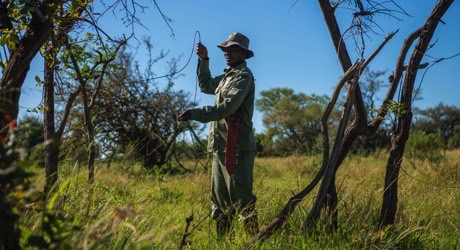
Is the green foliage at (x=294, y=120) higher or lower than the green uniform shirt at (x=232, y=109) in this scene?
higher

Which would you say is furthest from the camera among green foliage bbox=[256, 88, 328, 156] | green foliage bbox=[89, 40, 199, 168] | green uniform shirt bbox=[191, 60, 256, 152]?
green foliage bbox=[256, 88, 328, 156]

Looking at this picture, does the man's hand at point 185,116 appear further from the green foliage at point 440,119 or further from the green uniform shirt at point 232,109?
the green foliage at point 440,119

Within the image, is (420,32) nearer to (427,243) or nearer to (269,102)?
(427,243)

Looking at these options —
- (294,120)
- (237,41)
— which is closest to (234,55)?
(237,41)

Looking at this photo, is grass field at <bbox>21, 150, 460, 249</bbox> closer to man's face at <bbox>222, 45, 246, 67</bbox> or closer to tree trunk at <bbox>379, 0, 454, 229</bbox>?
tree trunk at <bbox>379, 0, 454, 229</bbox>

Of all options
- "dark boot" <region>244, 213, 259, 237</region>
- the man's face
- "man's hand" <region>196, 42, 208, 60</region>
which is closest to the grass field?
"dark boot" <region>244, 213, 259, 237</region>

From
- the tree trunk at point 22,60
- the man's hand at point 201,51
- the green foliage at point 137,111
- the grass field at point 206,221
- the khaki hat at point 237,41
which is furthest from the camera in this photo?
the green foliage at point 137,111

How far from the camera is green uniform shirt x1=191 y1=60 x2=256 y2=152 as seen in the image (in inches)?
161

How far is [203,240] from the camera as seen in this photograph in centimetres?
373

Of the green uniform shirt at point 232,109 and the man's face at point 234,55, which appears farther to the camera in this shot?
the man's face at point 234,55

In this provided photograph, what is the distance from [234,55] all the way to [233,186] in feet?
3.92

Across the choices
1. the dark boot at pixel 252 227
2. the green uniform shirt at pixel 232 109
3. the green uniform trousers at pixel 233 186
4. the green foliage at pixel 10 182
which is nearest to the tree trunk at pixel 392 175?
the dark boot at pixel 252 227

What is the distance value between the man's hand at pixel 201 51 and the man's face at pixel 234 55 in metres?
0.24

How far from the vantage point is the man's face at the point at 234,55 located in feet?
15.0
